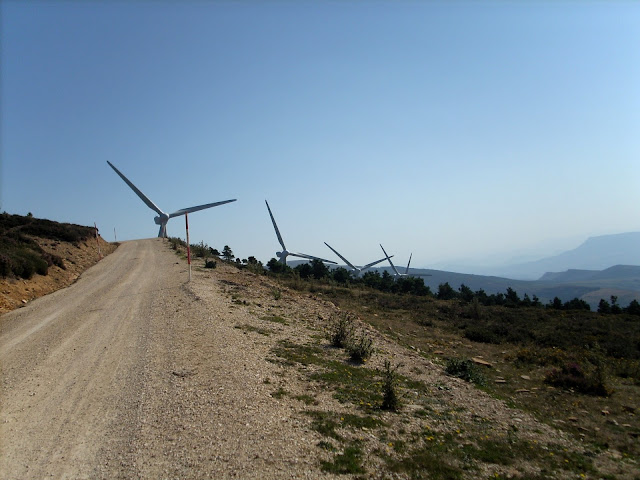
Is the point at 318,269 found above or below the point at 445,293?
above

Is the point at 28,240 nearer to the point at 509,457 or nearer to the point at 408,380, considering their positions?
the point at 408,380

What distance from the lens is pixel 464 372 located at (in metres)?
13.9

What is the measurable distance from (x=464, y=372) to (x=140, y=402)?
10.6m

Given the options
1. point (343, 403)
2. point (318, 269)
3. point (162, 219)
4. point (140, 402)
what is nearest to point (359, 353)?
point (343, 403)

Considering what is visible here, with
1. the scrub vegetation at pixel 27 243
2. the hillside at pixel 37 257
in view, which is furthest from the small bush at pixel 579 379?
the scrub vegetation at pixel 27 243

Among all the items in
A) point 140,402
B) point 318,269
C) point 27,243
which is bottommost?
point 140,402

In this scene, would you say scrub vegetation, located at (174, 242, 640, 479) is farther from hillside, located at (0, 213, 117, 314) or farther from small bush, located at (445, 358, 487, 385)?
hillside, located at (0, 213, 117, 314)

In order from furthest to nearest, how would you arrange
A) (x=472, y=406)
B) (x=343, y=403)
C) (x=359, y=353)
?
(x=359, y=353)
(x=472, y=406)
(x=343, y=403)

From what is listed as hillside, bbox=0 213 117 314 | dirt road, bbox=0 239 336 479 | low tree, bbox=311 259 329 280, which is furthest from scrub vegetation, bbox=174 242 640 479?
low tree, bbox=311 259 329 280

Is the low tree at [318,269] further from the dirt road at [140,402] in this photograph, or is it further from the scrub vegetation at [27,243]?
the dirt road at [140,402]

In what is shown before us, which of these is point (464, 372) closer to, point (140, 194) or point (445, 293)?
point (445, 293)

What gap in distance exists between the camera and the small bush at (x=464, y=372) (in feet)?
44.4

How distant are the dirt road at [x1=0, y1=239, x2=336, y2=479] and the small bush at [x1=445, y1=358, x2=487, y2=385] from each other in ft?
22.3

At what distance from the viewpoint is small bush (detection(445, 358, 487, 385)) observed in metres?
13.5
